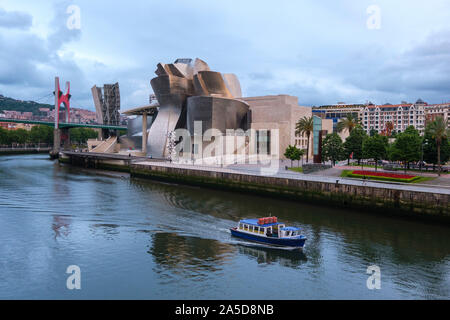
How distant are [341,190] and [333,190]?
2.80 ft

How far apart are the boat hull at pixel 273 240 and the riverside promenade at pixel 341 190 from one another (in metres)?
13.3

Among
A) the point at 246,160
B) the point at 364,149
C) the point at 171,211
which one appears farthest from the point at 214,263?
the point at 246,160

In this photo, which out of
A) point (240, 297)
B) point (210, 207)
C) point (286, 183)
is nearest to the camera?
point (240, 297)

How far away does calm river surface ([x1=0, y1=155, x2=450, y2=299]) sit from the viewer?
17.4 metres

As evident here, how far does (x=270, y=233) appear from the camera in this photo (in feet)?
79.5

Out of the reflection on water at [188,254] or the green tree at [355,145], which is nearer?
the reflection on water at [188,254]

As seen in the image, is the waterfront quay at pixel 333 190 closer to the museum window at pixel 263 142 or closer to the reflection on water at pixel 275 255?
the reflection on water at pixel 275 255

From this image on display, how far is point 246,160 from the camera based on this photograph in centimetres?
6538

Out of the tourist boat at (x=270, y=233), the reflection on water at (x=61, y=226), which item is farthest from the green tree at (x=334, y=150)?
the reflection on water at (x=61, y=226)

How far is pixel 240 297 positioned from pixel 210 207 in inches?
726

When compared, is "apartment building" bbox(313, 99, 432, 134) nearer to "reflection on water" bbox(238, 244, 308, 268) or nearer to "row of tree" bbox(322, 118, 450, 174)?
"row of tree" bbox(322, 118, 450, 174)

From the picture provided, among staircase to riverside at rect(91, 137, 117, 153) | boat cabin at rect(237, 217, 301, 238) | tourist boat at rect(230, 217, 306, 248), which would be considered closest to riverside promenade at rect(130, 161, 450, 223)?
tourist boat at rect(230, 217, 306, 248)

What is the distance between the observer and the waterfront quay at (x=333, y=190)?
30328 millimetres
